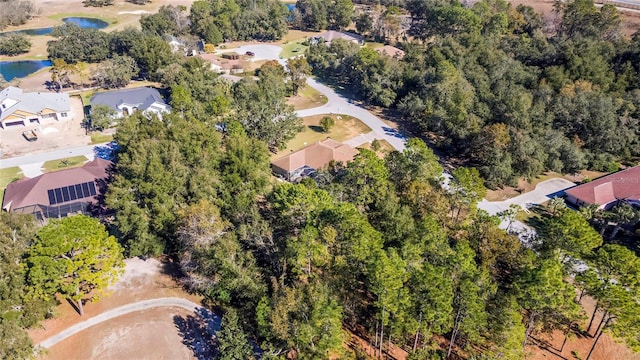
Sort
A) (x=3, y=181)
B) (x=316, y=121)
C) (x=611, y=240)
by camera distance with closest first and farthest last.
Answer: (x=611, y=240) → (x=3, y=181) → (x=316, y=121)

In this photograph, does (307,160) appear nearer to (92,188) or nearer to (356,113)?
(356,113)

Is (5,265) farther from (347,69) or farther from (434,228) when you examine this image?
(347,69)

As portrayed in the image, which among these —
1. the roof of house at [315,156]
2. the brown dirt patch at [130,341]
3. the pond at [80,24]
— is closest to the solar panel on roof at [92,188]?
the brown dirt patch at [130,341]

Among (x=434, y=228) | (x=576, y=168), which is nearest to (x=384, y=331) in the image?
(x=434, y=228)

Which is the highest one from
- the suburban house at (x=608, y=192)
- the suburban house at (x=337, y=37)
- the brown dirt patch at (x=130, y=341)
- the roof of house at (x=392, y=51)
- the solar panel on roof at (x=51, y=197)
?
the suburban house at (x=337, y=37)

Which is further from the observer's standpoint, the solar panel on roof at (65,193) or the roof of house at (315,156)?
the roof of house at (315,156)

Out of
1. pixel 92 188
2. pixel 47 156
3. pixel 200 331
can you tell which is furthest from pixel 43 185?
pixel 200 331

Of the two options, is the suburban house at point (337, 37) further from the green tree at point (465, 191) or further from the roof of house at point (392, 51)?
the green tree at point (465, 191)

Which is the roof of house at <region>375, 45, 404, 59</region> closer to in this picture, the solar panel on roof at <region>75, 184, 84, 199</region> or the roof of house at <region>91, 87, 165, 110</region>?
the roof of house at <region>91, 87, 165, 110</region>
